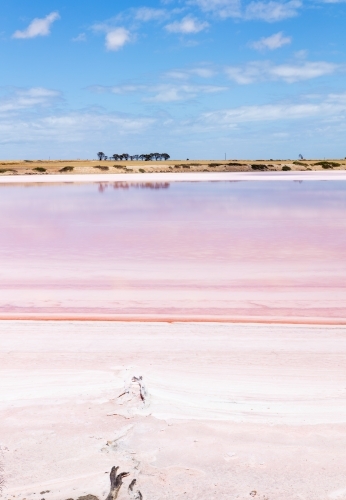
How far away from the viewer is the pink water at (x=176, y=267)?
22.6 feet

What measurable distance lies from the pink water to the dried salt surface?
37.0 inches

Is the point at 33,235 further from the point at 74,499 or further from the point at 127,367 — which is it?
the point at 74,499

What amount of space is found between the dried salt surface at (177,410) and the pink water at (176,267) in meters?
0.94

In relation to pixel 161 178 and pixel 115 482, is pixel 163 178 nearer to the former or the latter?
pixel 161 178

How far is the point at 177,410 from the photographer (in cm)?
406

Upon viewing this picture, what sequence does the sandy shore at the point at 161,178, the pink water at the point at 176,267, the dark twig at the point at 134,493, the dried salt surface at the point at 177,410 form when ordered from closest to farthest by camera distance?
the dark twig at the point at 134,493, the dried salt surface at the point at 177,410, the pink water at the point at 176,267, the sandy shore at the point at 161,178

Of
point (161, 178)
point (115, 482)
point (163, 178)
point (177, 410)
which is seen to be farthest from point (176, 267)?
point (163, 178)

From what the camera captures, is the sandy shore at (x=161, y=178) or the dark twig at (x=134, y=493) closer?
the dark twig at (x=134, y=493)

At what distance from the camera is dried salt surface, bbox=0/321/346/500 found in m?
3.19

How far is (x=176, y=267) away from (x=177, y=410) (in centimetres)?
536

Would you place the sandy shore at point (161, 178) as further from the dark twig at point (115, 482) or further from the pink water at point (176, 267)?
the dark twig at point (115, 482)

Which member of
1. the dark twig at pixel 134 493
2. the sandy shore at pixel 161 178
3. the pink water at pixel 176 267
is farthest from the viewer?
the sandy shore at pixel 161 178

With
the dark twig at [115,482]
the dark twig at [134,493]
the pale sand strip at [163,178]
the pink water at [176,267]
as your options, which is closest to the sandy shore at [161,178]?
the pale sand strip at [163,178]

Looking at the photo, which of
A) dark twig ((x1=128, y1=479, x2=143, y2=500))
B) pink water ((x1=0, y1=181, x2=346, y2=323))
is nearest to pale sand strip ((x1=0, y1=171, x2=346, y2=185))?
pink water ((x1=0, y1=181, x2=346, y2=323))
